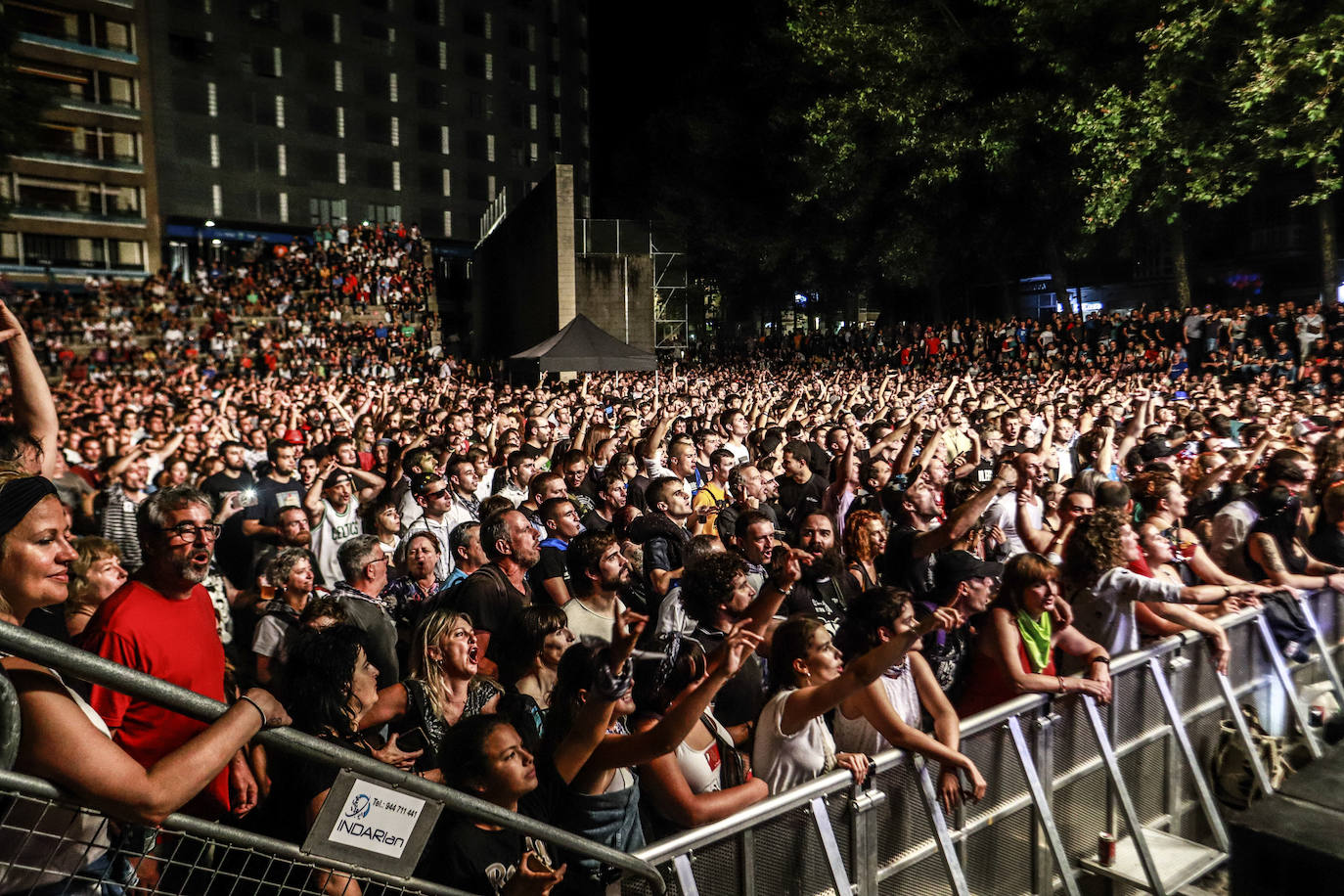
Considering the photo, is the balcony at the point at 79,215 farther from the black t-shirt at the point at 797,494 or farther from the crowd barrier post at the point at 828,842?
the crowd barrier post at the point at 828,842

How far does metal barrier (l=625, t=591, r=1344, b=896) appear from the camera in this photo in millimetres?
3088

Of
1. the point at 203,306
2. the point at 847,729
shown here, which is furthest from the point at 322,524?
the point at 203,306

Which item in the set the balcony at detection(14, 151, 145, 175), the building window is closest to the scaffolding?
the building window

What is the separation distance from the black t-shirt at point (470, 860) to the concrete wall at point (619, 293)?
21144 millimetres

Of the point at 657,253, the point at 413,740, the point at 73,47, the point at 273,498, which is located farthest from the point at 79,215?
the point at 413,740

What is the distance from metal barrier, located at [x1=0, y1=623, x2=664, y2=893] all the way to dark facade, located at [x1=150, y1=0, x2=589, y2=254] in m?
54.3

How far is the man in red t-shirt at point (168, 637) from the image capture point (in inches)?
116

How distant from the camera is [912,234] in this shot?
2509 cm

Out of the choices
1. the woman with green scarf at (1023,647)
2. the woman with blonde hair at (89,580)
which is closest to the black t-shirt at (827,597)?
the woman with green scarf at (1023,647)

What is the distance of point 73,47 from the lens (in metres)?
43.8

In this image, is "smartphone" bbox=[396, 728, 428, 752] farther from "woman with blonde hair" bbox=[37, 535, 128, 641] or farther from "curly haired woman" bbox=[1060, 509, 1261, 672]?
"curly haired woman" bbox=[1060, 509, 1261, 672]

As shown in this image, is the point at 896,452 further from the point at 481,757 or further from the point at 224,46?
the point at 224,46

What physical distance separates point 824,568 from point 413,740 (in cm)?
264

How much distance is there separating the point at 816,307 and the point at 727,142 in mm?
7608
